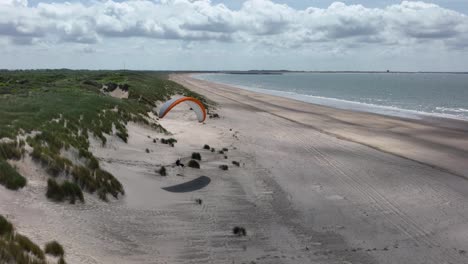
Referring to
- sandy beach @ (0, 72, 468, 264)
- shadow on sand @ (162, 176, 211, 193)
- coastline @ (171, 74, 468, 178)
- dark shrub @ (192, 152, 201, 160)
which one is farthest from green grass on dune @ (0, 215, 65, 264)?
coastline @ (171, 74, 468, 178)

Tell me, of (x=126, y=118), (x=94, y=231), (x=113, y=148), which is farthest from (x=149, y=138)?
(x=94, y=231)

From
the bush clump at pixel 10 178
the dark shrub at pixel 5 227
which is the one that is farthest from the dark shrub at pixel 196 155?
the dark shrub at pixel 5 227

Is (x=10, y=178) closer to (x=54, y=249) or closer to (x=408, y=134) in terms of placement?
(x=54, y=249)

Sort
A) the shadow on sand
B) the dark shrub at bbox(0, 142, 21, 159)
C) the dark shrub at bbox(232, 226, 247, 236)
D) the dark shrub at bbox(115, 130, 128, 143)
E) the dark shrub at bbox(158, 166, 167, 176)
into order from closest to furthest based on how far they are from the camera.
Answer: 1. the dark shrub at bbox(0, 142, 21, 159)
2. the dark shrub at bbox(232, 226, 247, 236)
3. the shadow on sand
4. the dark shrub at bbox(158, 166, 167, 176)
5. the dark shrub at bbox(115, 130, 128, 143)

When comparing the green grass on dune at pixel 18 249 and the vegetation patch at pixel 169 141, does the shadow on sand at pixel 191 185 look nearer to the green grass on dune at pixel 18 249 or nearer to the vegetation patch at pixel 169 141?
the vegetation patch at pixel 169 141

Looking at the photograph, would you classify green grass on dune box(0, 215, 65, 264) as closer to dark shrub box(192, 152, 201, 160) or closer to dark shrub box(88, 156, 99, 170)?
dark shrub box(88, 156, 99, 170)

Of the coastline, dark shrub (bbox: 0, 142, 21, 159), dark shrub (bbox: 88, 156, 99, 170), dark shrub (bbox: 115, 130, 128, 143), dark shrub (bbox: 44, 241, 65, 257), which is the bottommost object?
the coastline
